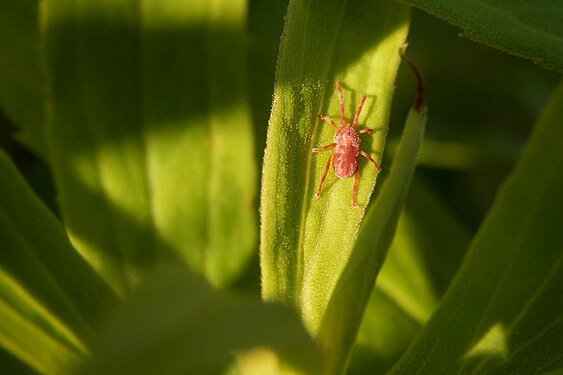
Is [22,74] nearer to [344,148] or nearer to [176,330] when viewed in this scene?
[344,148]

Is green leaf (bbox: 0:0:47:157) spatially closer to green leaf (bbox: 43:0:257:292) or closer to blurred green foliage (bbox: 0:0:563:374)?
Result: blurred green foliage (bbox: 0:0:563:374)

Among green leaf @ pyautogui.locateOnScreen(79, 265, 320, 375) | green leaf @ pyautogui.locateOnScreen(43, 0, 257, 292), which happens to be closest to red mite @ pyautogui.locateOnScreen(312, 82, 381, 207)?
green leaf @ pyautogui.locateOnScreen(43, 0, 257, 292)

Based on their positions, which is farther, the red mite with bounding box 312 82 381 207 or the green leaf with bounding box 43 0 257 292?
the green leaf with bounding box 43 0 257 292

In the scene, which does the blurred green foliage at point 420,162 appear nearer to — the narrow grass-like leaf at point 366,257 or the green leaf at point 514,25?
the green leaf at point 514,25

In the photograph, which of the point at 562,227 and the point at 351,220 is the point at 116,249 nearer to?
the point at 351,220

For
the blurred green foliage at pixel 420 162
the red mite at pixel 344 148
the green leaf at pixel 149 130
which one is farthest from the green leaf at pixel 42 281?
the red mite at pixel 344 148

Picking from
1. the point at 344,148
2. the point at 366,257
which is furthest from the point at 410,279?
the point at 366,257

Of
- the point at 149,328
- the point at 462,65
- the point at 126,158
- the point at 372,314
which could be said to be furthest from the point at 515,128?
the point at 149,328
